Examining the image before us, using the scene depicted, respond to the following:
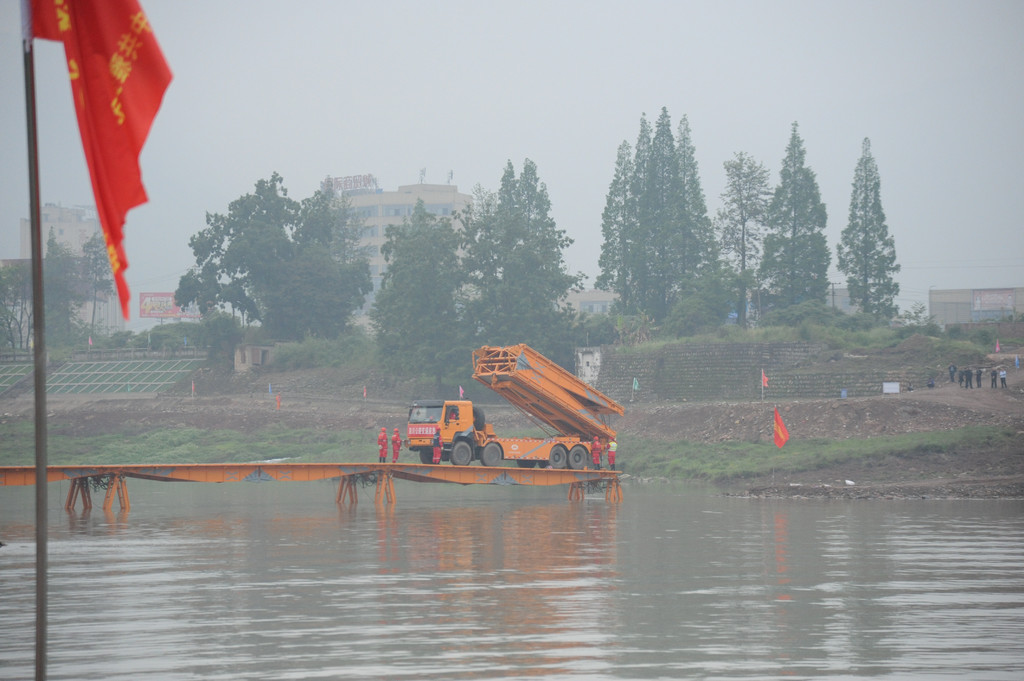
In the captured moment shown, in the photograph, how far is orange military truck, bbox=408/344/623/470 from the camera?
34.5 meters

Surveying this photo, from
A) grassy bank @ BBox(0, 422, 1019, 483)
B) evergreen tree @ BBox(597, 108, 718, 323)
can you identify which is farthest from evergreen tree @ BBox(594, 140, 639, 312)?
grassy bank @ BBox(0, 422, 1019, 483)

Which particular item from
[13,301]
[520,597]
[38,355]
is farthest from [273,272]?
[38,355]

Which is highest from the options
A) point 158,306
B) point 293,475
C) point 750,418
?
point 158,306

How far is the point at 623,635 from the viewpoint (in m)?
13.0

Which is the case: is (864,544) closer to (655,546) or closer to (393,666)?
(655,546)

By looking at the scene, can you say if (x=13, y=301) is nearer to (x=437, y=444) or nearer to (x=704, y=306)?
(x=704, y=306)

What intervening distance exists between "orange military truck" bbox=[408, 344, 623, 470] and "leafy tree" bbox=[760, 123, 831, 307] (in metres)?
40.2

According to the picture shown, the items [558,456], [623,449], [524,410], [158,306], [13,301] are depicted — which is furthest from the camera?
[158,306]

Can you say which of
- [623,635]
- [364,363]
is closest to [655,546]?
[623,635]

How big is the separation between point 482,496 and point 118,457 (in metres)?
26.9

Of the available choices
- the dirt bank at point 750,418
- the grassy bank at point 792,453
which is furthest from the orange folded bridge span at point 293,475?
the grassy bank at point 792,453

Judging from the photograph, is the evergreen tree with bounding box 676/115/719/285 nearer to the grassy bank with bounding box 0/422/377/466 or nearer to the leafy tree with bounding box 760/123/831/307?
the leafy tree with bounding box 760/123/831/307

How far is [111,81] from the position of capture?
21.7 ft

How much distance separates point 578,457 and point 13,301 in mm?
78068
